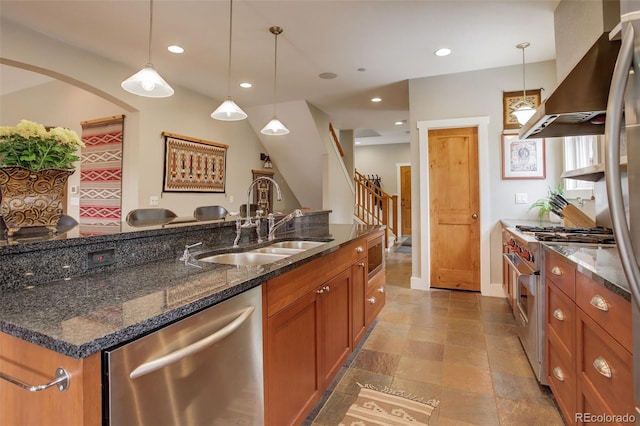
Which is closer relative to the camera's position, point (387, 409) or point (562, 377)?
point (562, 377)

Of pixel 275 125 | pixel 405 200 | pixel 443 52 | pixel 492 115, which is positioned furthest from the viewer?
pixel 405 200

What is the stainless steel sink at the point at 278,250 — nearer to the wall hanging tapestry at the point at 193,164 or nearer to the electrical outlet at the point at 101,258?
the electrical outlet at the point at 101,258

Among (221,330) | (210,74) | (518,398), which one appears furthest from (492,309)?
(210,74)

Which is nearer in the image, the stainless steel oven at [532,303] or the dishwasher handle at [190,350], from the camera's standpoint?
the dishwasher handle at [190,350]

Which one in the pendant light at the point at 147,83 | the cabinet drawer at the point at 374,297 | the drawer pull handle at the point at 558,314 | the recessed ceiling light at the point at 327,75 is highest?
the recessed ceiling light at the point at 327,75

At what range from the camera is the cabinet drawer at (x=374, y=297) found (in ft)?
8.69

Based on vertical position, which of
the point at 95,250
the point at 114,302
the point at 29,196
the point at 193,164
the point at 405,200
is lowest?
the point at 114,302

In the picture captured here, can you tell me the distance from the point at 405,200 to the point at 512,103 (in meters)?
5.54

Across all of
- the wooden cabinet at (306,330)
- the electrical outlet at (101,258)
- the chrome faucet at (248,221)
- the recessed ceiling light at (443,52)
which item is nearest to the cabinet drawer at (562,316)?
the wooden cabinet at (306,330)

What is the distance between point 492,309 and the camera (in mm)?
3439

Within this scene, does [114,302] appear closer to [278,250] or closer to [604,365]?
[278,250]

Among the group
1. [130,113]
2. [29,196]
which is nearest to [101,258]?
[29,196]

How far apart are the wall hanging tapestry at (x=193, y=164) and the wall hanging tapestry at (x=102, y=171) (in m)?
0.60

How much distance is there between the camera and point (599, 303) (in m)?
1.16
